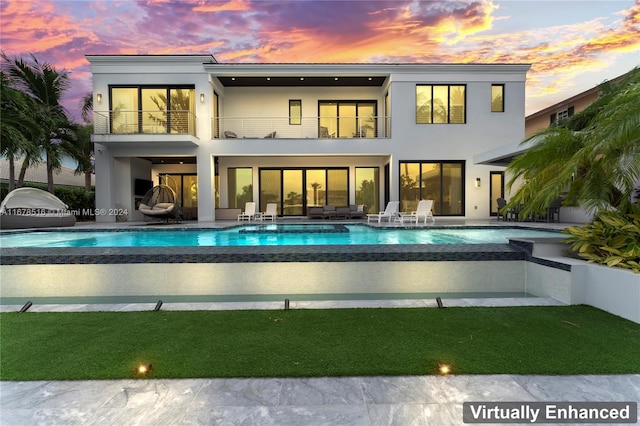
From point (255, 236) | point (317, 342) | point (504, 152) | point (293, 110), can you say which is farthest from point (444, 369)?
point (293, 110)

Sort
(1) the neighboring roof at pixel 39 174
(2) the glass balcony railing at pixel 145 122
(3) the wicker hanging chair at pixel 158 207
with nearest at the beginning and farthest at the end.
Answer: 1. (3) the wicker hanging chair at pixel 158 207
2. (2) the glass balcony railing at pixel 145 122
3. (1) the neighboring roof at pixel 39 174

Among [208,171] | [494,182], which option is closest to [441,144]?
[494,182]

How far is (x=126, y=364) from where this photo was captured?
262 centimetres

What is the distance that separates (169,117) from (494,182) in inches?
591

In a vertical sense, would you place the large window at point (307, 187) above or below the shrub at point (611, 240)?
above

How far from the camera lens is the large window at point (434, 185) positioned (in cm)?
1582

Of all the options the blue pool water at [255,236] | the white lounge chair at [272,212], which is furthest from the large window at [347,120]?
the blue pool water at [255,236]

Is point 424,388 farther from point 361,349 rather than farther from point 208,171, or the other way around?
point 208,171

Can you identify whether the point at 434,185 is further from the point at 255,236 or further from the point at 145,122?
the point at 145,122

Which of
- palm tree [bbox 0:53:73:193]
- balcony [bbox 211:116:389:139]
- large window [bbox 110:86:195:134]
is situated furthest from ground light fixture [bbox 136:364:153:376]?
palm tree [bbox 0:53:73:193]

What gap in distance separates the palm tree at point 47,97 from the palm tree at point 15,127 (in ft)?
5.61

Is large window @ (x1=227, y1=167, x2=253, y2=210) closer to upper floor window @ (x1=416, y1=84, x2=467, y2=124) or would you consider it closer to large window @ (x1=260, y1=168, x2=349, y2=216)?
large window @ (x1=260, y1=168, x2=349, y2=216)

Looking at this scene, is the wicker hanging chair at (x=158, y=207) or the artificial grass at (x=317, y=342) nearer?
the artificial grass at (x=317, y=342)

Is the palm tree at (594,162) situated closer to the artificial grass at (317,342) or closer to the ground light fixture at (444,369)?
the artificial grass at (317,342)
